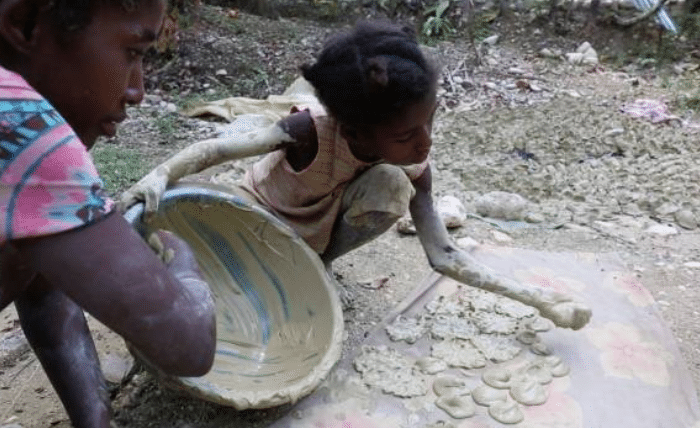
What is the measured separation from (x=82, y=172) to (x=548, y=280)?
1770 millimetres

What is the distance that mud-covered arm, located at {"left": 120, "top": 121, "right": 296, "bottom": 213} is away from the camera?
5.50 ft

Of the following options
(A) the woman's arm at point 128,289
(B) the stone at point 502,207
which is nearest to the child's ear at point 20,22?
(A) the woman's arm at point 128,289

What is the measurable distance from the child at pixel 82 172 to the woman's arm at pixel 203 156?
1.70ft

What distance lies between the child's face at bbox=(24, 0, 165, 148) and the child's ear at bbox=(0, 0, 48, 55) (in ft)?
0.04

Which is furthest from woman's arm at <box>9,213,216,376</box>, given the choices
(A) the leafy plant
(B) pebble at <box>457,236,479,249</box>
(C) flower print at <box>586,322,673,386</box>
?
(A) the leafy plant

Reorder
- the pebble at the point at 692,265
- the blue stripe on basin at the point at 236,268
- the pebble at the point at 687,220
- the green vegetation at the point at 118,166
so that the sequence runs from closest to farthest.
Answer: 1. the blue stripe on basin at the point at 236,268
2. the pebble at the point at 692,265
3. the pebble at the point at 687,220
4. the green vegetation at the point at 118,166

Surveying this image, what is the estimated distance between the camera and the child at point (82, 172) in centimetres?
91

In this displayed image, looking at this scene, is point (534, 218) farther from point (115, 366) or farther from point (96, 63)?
point (96, 63)

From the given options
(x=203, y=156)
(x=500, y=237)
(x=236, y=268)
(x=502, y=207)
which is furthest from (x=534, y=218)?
(x=203, y=156)

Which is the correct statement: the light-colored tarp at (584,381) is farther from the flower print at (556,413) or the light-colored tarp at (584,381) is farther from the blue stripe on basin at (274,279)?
the blue stripe on basin at (274,279)

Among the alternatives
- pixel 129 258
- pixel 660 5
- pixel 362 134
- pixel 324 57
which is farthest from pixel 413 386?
pixel 660 5

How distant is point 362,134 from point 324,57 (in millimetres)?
225

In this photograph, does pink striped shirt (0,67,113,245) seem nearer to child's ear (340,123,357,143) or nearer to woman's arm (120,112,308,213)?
woman's arm (120,112,308,213)

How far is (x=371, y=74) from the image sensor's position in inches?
74.0
